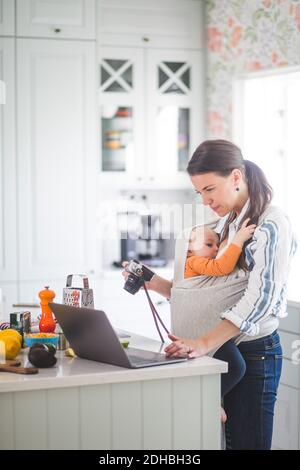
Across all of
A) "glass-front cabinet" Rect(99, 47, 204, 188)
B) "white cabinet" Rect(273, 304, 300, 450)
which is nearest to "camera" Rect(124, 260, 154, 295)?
"white cabinet" Rect(273, 304, 300, 450)

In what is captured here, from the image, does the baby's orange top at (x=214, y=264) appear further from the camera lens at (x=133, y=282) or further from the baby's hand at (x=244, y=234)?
the camera lens at (x=133, y=282)

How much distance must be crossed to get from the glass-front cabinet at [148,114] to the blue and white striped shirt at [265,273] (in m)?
2.41

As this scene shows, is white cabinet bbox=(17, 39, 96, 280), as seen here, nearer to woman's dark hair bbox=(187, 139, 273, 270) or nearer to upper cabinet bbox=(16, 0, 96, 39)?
upper cabinet bbox=(16, 0, 96, 39)

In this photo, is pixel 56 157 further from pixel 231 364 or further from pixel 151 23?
pixel 231 364

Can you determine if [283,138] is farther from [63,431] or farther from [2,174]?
[63,431]

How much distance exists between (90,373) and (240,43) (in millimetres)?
2926

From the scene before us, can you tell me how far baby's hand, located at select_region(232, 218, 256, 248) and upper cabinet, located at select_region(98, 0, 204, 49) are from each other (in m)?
2.46

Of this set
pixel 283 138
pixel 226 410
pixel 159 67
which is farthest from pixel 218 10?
pixel 226 410

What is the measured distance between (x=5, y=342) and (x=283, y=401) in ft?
6.78

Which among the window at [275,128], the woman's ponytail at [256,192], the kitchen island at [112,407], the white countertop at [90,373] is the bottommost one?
the kitchen island at [112,407]

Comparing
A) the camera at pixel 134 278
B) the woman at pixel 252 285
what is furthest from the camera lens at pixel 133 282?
the woman at pixel 252 285

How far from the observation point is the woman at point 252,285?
2.31 m

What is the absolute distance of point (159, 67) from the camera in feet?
15.5

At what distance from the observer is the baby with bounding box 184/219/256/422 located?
2.38 meters
